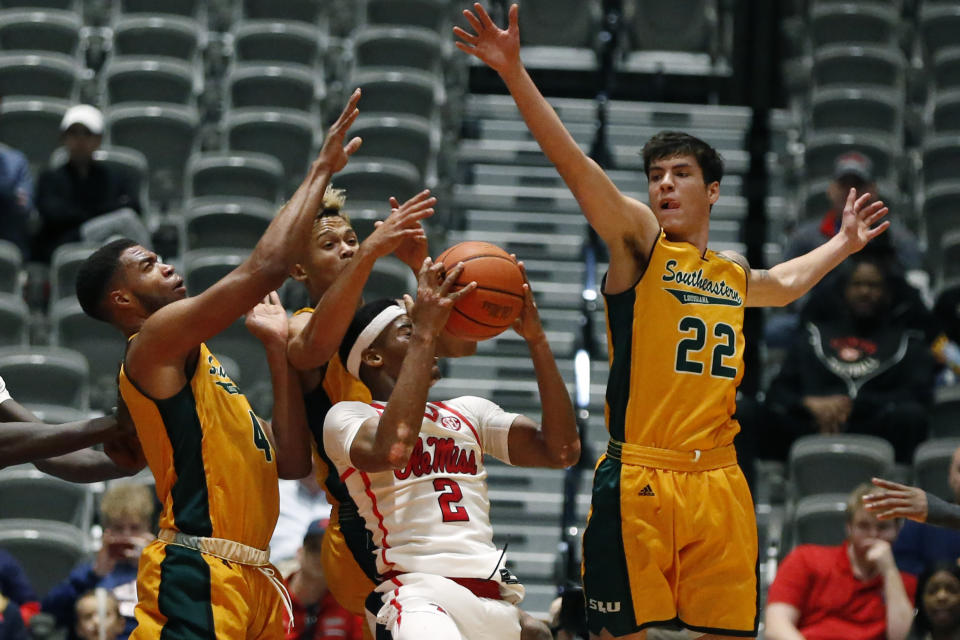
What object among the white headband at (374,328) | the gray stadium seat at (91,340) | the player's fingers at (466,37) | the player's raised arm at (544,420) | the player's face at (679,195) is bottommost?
the gray stadium seat at (91,340)

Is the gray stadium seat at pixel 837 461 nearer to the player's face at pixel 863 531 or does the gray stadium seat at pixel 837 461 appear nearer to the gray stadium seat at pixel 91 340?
the player's face at pixel 863 531

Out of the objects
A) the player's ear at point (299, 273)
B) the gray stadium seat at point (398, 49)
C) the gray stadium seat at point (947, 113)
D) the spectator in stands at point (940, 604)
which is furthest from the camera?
the gray stadium seat at point (398, 49)

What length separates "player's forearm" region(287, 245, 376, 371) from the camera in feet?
16.6

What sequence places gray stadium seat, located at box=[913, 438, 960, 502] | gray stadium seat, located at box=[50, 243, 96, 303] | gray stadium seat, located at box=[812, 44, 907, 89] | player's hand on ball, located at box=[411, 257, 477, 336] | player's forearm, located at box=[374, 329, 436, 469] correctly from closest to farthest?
player's forearm, located at box=[374, 329, 436, 469]
player's hand on ball, located at box=[411, 257, 477, 336]
gray stadium seat, located at box=[913, 438, 960, 502]
gray stadium seat, located at box=[50, 243, 96, 303]
gray stadium seat, located at box=[812, 44, 907, 89]

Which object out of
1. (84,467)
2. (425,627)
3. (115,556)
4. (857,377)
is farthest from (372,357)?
(857,377)

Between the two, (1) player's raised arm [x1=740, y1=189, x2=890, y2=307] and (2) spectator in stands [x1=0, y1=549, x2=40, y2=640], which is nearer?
(1) player's raised arm [x1=740, y1=189, x2=890, y2=307]

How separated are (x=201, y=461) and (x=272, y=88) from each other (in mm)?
7353

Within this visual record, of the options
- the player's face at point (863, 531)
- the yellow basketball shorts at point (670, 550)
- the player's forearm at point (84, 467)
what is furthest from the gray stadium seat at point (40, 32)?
the yellow basketball shorts at point (670, 550)

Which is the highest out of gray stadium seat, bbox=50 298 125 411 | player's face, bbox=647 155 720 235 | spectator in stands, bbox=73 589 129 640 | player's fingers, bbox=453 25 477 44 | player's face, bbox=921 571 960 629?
player's fingers, bbox=453 25 477 44

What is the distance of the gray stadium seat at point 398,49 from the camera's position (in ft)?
40.3

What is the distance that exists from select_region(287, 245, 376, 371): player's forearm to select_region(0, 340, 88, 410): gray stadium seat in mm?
3894

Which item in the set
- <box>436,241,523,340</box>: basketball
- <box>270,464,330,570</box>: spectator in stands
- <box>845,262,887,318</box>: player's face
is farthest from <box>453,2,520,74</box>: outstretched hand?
<box>845,262,887,318</box>: player's face

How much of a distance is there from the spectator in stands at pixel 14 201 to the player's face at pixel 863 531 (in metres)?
5.86

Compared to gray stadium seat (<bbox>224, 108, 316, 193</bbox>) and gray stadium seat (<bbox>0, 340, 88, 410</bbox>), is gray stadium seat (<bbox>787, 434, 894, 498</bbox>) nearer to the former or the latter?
gray stadium seat (<bbox>0, 340, 88, 410</bbox>)
